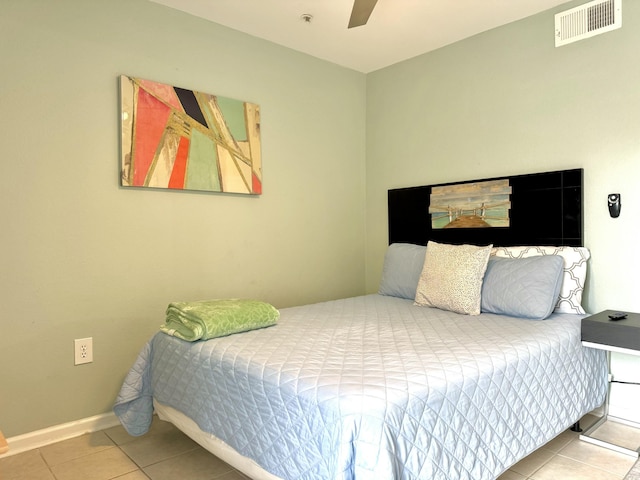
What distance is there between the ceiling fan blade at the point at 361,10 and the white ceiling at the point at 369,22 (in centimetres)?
49

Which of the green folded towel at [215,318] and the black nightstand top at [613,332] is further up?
the green folded towel at [215,318]

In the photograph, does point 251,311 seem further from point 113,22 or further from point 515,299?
point 113,22

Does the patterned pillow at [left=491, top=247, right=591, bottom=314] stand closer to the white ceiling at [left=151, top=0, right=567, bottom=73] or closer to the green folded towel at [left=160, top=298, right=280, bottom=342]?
the white ceiling at [left=151, top=0, right=567, bottom=73]

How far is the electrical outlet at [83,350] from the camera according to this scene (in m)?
2.37

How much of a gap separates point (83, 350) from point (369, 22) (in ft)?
8.09

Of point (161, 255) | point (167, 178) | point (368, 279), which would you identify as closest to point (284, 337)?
point (161, 255)

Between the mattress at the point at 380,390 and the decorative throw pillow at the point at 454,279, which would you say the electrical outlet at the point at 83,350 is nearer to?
the mattress at the point at 380,390

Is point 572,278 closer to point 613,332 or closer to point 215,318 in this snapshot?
point 613,332

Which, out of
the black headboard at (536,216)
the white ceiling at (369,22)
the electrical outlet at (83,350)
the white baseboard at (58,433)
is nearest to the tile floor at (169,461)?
the white baseboard at (58,433)

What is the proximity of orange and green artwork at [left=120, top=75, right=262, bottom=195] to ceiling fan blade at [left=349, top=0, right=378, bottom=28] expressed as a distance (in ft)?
3.38

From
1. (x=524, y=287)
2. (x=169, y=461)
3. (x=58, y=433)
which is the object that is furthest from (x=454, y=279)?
(x=58, y=433)

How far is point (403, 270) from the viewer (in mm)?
3045

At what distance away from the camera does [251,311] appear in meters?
2.17

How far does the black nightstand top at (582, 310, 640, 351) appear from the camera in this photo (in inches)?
78.7
